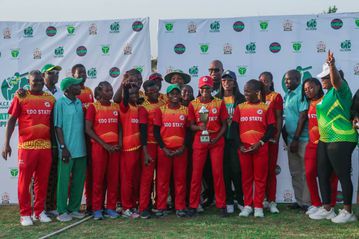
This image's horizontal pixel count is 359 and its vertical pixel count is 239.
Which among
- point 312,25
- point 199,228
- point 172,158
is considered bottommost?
point 199,228

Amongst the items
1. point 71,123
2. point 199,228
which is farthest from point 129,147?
point 199,228

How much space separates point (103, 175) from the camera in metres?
6.04

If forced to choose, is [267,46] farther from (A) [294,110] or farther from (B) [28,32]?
(B) [28,32]

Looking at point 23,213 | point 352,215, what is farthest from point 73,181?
point 352,215

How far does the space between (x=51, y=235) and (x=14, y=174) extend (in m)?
2.76

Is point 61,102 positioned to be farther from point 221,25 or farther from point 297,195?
point 297,195

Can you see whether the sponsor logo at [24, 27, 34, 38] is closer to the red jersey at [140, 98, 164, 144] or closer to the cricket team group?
the cricket team group

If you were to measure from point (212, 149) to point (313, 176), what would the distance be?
1.32 meters

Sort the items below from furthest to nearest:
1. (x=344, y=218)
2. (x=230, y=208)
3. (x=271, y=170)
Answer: (x=271, y=170)
(x=230, y=208)
(x=344, y=218)

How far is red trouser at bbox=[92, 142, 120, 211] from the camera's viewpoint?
19.6ft

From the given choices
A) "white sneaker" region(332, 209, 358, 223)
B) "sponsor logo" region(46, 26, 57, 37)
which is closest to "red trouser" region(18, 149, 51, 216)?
"sponsor logo" region(46, 26, 57, 37)

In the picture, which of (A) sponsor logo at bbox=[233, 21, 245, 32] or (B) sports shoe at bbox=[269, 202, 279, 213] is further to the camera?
(A) sponsor logo at bbox=[233, 21, 245, 32]

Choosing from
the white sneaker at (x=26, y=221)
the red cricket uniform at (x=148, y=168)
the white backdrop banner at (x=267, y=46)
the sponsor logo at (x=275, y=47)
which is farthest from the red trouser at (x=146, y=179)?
the sponsor logo at (x=275, y=47)

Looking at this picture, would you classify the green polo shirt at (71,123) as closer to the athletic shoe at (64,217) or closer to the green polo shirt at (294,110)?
the athletic shoe at (64,217)
